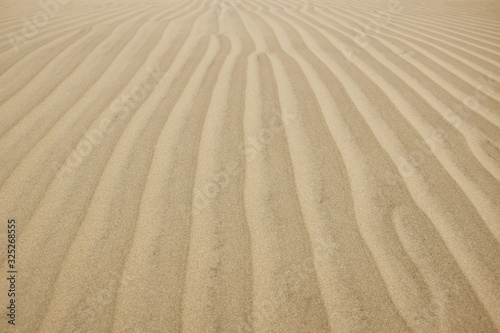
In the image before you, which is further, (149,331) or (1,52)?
(1,52)

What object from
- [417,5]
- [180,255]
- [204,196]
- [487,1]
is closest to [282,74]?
[204,196]

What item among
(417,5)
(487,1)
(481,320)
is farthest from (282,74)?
(487,1)

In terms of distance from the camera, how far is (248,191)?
1069 millimetres

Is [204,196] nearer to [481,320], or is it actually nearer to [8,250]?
[8,250]

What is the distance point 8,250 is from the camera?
0.87 meters

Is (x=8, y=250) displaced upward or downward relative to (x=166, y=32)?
downward

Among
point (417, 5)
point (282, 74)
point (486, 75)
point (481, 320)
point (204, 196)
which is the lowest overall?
point (481, 320)

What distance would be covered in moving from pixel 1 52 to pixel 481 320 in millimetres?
3074

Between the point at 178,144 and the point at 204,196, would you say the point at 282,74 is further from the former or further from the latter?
the point at 204,196

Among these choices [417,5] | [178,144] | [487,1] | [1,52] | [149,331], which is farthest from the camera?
[487,1]

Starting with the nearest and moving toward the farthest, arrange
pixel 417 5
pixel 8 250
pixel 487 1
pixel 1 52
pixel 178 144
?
pixel 8 250
pixel 178 144
pixel 1 52
pixel 417 5
pixel 487 1

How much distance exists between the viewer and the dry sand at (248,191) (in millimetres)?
780

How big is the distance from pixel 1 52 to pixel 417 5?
5.29 m

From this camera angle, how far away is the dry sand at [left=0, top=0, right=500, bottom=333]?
780 millimetres
